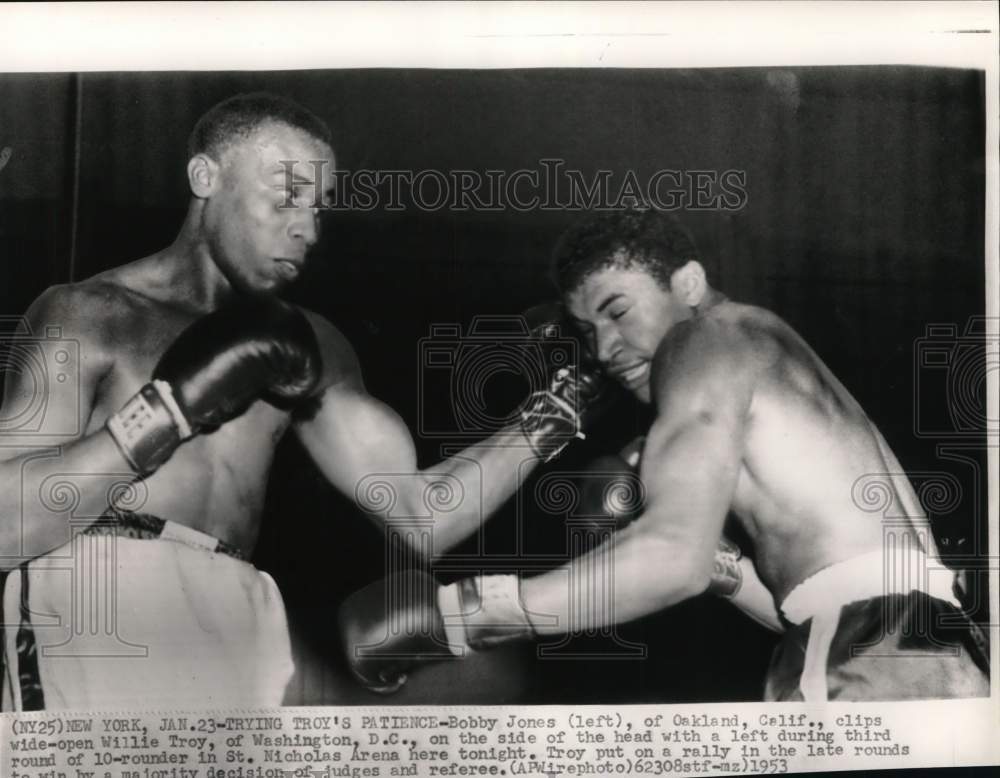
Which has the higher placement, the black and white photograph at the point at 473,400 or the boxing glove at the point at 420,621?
the black and white photograph at the point at 473,400

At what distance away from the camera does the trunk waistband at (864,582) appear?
4.06 m

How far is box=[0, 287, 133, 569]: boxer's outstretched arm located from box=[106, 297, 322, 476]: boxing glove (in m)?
0.11

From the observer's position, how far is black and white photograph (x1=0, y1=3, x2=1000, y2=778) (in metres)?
3.96

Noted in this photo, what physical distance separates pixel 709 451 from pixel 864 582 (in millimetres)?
770

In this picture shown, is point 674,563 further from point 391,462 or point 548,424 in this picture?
point 391,462

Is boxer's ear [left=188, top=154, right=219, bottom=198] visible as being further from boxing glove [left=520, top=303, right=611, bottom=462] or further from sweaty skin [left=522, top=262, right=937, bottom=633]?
sweaty skin [left=522, top=262, right=937, bottom=633]

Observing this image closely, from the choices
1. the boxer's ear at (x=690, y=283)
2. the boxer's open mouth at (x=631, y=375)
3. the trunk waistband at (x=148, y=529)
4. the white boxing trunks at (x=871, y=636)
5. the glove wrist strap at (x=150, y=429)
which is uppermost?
the boxer's ear at (x=690, y=283)

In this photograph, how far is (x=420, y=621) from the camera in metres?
3.98

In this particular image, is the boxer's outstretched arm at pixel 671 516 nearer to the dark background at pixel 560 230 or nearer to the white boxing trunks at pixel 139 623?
the dark background at pixel 560 230

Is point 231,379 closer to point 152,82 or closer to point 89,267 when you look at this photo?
point 89,267

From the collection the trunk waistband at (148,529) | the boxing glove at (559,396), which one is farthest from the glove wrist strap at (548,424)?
the trunk waistband at (148,529)

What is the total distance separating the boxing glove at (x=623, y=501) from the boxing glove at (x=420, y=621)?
392 mm

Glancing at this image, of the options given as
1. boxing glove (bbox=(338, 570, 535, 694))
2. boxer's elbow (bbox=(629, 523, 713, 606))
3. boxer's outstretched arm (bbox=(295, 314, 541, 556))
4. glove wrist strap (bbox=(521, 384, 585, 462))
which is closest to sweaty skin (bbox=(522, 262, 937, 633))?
boxer's elbow (bbox=(629, 523, 713, 606))

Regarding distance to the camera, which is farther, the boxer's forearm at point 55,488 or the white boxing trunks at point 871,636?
the white boxing trunks at point 871,636
